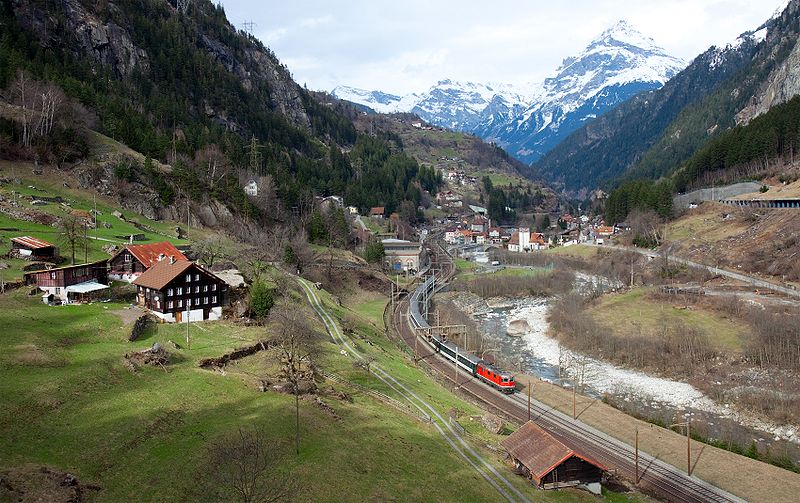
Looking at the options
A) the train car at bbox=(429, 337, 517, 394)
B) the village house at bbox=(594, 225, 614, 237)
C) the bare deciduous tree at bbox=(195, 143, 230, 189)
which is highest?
the bare deciduous tree at bbox=(195, 143, 230, 189)

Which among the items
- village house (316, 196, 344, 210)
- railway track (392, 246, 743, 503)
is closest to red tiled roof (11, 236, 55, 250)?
railway track (392, 246, 743, 503)

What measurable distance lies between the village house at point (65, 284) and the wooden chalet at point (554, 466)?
32363mm

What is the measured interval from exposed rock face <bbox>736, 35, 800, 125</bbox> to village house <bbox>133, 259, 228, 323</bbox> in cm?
14060

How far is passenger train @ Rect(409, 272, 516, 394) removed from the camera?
158 feet

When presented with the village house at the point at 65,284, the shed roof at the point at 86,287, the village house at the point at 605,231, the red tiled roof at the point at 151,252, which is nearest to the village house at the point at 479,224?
the village house at the point at 605,231

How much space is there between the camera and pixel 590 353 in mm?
62844

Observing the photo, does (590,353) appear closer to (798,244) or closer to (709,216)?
(798,244)

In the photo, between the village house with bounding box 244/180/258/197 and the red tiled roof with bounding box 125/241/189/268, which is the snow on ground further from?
the village house with bounding box 244/180/258/197

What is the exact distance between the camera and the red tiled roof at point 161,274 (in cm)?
4378

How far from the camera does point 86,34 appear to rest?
119 metres

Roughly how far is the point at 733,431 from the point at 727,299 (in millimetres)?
29556

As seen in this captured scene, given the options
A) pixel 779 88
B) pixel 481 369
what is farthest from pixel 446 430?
pixel 779 88

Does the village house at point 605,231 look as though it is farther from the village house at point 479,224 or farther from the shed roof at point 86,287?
the shed roof at point 86,287

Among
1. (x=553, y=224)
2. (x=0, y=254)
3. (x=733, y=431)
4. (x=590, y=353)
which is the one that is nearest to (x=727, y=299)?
(x=590, y=353)
